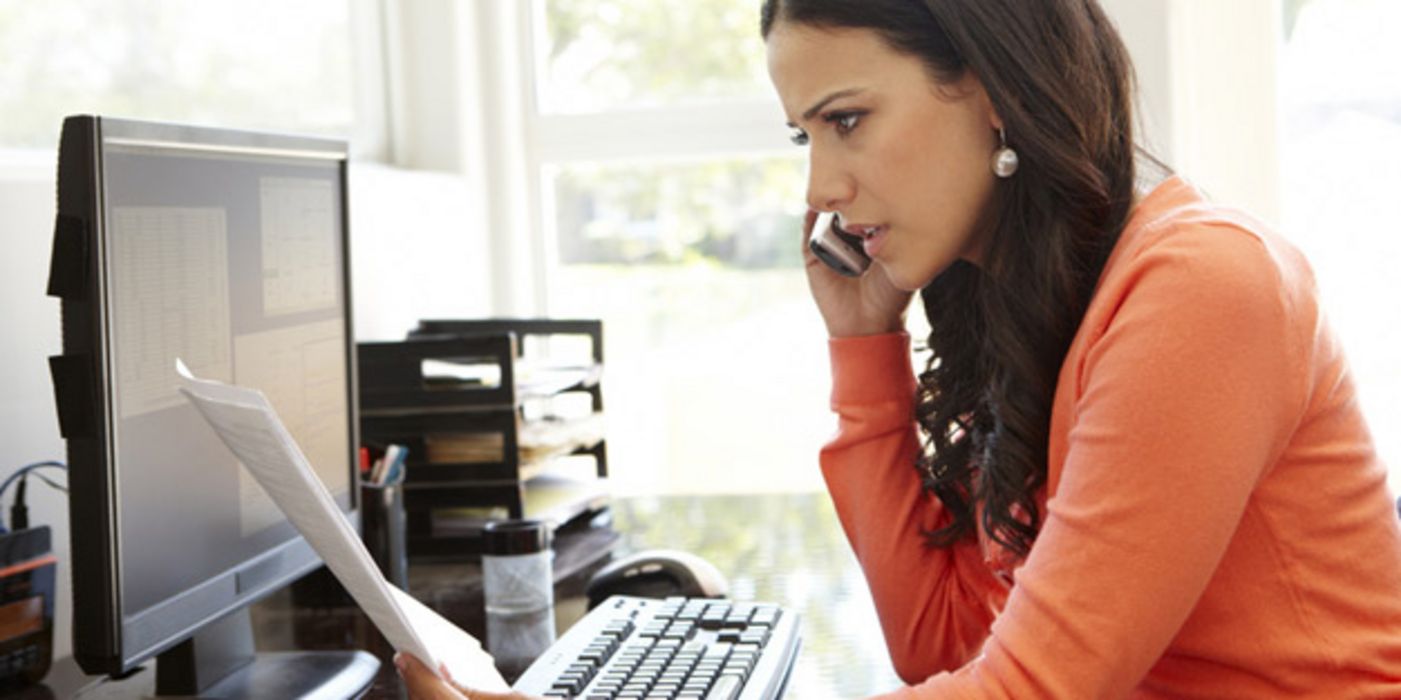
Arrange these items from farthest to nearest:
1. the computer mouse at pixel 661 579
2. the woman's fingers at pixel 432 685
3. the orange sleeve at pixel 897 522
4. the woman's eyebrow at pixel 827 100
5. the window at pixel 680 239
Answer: the window at pixel 680 239, the computer mouse at pixel 661 579, the orange sleeve at pixel 897 522, the woman's eyebrow at pixel 827 100, the woman's fingers at pixel 432 685

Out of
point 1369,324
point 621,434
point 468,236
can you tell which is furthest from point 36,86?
point 1369,324

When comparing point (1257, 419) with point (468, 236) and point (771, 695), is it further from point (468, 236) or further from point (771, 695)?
point (468, 236)

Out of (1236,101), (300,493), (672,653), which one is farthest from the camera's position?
(1236,101)

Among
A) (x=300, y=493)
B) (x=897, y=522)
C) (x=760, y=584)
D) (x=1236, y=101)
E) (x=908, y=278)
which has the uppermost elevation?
(x=1236, y=101)

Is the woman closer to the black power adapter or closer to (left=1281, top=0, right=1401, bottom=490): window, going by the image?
the black power adapter

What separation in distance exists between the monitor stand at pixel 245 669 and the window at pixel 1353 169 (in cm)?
174

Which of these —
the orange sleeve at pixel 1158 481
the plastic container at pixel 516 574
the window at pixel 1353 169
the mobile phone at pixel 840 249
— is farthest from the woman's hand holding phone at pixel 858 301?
the window at pixel 1353 169

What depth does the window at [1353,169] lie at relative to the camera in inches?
95.6

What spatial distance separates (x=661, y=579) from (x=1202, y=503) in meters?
0.74

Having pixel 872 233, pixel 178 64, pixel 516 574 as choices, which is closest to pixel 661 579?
pixel 516 574

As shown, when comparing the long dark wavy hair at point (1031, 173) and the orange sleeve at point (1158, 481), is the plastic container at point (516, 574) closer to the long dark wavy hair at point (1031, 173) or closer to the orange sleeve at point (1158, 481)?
the long dark wavy hair at point (1031, 173)

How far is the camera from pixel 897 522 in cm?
141

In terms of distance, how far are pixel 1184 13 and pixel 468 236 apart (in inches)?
46.9

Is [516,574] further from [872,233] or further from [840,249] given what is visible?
[872,233]
